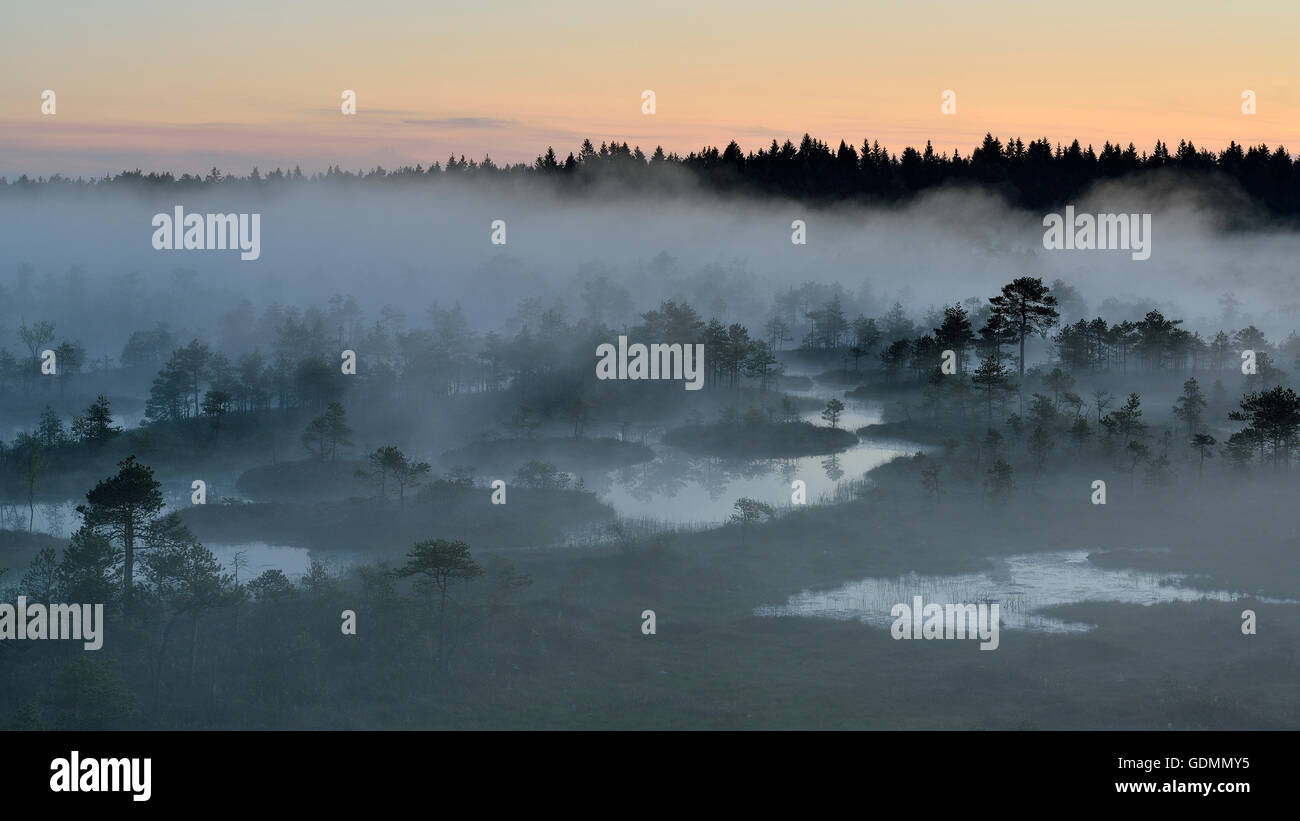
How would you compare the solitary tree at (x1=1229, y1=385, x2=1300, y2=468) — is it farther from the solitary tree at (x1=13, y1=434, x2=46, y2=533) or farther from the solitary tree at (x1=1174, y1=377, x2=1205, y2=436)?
the solitary tree at (x1=13, y1=434, x2=46, y2=533)

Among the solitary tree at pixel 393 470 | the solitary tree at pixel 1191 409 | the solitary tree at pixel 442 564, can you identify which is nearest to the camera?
the solitary tree at pixel 442 564

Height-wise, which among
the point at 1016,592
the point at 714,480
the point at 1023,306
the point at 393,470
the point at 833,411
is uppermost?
the point at 1023,306

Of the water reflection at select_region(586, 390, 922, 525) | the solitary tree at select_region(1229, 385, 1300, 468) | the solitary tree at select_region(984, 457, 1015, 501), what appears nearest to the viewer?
the solitary tree at select_region(1229, 385, 1300, 468)

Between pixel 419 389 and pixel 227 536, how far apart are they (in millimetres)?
54551

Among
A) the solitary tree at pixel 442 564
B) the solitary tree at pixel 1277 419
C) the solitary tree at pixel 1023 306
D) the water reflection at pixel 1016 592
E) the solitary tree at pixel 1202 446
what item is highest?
the solitary tree at pixel 1023 306

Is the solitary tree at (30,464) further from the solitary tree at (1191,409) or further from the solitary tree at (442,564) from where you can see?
the solitary tree at (1191,409)

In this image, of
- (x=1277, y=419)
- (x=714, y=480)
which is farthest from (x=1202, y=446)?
(x=714, y=480)

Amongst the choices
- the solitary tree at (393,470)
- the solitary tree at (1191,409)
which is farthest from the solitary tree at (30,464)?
the solitary tree at (1191,409)

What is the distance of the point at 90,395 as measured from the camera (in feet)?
466

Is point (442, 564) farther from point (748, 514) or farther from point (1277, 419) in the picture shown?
point (1277, 419)

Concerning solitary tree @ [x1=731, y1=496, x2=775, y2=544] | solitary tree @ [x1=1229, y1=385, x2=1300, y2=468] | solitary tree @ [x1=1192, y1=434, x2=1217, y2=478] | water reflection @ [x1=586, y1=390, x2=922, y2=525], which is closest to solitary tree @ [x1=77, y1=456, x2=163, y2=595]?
solitary tree @ [x1=731, y1=496, x2=775, y2=544]

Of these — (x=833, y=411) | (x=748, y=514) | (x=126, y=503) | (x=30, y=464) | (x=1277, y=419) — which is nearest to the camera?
(x=126, y=503)
